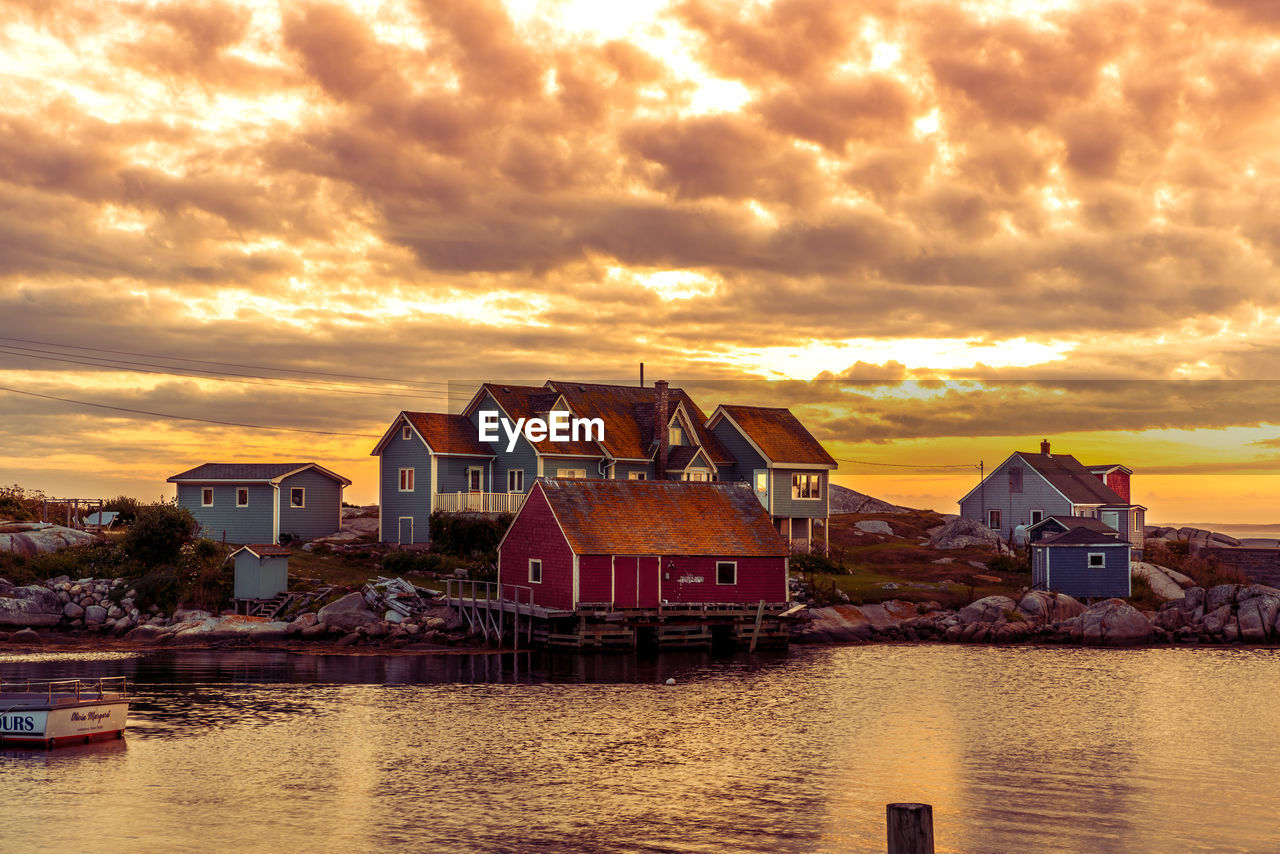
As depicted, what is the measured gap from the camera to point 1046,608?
6322 cm

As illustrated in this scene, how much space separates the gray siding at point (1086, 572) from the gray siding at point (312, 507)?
41.7 m

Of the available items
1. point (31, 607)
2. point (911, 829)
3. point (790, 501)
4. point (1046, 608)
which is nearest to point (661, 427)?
point (790, 501)

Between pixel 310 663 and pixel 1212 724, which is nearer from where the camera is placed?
pixel 1212 724

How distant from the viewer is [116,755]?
31.9 metres

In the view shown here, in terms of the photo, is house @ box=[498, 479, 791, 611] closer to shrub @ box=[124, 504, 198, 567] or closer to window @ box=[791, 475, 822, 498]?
window @ box=[791, 475, 822, 498]

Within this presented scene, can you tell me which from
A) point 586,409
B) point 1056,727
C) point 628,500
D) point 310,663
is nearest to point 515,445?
point 586,409

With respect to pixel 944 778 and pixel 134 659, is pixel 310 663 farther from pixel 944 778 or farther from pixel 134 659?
pixel 944 778

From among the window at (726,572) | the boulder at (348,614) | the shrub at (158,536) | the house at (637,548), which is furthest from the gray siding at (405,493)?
the window at (726,572)

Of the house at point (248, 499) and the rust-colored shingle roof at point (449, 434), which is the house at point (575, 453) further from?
the house at point (248, 499)

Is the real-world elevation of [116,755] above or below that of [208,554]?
below

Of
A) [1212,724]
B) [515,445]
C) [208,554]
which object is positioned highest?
[515,445]

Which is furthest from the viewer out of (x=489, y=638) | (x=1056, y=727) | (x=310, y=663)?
(x=489, y=638)

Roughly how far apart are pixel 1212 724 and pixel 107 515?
201 ft

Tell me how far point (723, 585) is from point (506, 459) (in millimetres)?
17926
